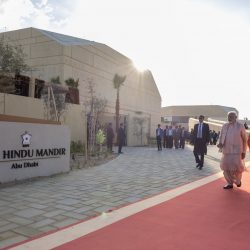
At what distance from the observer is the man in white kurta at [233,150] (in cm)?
802

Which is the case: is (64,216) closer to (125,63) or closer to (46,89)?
(46,89)

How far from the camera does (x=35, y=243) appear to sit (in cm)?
424

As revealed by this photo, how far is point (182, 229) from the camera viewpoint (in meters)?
4.85

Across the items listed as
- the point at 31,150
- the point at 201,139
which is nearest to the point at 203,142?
the point at 201,139

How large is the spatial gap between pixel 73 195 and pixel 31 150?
7.98 ft

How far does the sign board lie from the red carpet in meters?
3.87

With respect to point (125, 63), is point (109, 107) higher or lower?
lower

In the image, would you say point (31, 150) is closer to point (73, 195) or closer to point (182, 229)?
point (73, 195)

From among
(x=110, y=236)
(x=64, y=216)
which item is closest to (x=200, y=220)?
(x=110, y=236)

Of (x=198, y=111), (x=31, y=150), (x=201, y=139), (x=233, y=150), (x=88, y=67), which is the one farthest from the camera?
(x=198, y=111)

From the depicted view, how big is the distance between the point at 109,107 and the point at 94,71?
3033 millimetres

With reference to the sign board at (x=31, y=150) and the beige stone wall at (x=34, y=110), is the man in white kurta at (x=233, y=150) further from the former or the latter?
the beige stone wall at (x=34, y=110)

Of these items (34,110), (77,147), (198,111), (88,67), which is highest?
(88,67)

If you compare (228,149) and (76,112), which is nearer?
(228,149)
